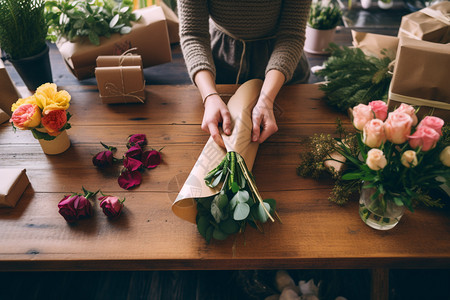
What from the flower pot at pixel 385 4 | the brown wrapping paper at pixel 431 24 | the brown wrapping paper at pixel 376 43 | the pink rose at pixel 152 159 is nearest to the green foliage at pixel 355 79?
the brown wrapping paper at pixel 376 43

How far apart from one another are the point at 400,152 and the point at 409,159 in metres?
0.06

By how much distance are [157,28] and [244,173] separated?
1038mm

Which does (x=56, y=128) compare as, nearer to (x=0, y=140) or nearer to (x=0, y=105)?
(x=0, y=140)

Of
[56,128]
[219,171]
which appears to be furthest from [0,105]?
[219,171]

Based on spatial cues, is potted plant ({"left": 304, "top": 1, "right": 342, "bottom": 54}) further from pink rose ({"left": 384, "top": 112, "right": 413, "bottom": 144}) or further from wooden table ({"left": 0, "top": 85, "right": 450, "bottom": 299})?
pink rose ({"left": 384, "top": 112, "right": 413, "bottom": 144})

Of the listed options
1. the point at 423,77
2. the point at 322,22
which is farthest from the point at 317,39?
the point at 423,77

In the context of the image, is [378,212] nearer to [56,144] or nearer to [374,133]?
[374,133]

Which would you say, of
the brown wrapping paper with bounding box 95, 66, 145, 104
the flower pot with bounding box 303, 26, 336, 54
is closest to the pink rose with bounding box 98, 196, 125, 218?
the brown wrapping paper with bounding box 95, 66, 145, 104

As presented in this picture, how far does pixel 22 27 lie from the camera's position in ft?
4.29

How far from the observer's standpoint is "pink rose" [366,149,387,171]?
0.65 meters

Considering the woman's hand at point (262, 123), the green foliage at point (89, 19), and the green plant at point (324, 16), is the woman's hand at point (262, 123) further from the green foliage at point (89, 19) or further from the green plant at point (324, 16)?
the green plant at point (324, 16)

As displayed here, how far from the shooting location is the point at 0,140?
113cm

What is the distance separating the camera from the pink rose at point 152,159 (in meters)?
1.03

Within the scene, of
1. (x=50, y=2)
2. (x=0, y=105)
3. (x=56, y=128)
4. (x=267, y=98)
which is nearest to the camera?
(x=56, y=128)
